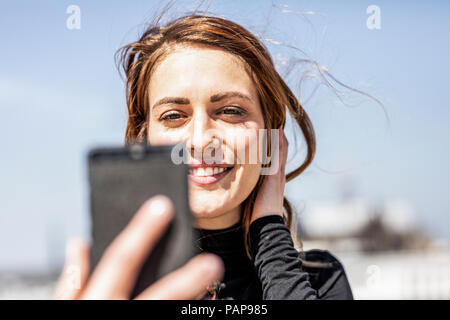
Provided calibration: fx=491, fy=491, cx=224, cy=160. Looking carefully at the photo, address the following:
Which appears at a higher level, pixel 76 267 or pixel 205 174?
pixel 205 174

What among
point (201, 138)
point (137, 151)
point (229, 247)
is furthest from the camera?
point (229, 247)

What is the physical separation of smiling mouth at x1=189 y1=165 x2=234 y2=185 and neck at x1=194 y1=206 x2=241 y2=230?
18 centimetres

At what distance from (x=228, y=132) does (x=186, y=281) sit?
2.28ft

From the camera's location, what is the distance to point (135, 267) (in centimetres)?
81

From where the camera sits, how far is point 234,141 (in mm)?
1507

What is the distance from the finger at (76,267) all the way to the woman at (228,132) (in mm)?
425

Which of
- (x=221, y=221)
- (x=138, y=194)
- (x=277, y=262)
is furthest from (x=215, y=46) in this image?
(x=138, y=194)

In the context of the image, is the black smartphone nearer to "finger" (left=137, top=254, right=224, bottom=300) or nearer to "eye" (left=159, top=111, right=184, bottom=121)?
"finger" (left=137, top=254, right=224, bottom=300)

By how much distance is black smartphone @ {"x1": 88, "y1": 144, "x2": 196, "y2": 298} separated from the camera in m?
0.87

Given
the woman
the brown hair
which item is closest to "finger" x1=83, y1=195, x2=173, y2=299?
the woman

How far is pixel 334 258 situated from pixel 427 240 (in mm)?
40199

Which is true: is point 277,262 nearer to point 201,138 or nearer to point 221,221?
point 221,221

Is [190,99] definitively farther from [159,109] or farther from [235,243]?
[235,243]

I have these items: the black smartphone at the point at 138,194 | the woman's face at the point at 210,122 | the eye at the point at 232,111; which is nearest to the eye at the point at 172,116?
the woman's face at the point at 210,122
